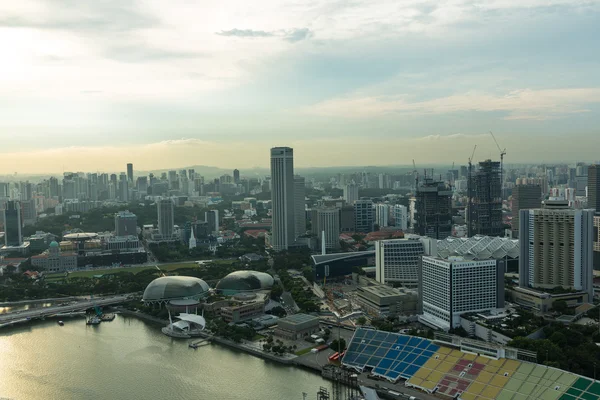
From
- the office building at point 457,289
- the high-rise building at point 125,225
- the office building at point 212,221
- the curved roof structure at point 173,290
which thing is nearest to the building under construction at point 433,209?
the office building at point 457,289

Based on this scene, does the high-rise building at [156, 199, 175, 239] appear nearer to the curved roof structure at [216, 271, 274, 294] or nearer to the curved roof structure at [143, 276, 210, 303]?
the curved roof structure at [216, 271, 274, 294]

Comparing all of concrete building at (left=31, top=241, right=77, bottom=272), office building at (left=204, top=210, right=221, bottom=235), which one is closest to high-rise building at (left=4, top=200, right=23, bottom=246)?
concrete building at (left=31, top=241, right=77, bottom=272)

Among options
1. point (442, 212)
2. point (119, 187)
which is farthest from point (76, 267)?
point (119, 187)

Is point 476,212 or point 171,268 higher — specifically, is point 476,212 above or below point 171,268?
above

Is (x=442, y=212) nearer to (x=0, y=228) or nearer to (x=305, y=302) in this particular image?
(x=305, y=302)

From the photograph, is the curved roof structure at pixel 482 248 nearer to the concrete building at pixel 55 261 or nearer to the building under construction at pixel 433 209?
the building under construction at pixel 433 209
